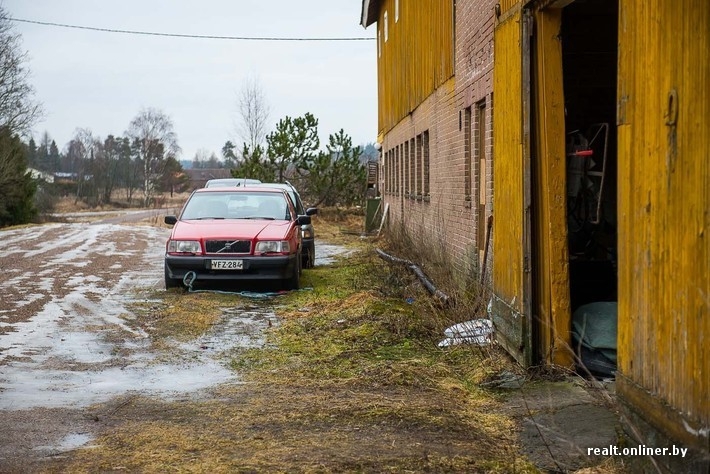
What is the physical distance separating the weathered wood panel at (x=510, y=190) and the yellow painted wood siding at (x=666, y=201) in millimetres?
2725

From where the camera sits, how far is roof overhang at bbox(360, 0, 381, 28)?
3281cm

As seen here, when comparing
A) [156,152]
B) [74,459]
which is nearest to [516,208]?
[74,459]

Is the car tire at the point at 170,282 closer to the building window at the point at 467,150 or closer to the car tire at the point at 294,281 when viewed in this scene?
the car tire at the point at 294,281

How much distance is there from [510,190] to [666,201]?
4.06 metres

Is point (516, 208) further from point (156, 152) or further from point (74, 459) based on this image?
point (156, 152)

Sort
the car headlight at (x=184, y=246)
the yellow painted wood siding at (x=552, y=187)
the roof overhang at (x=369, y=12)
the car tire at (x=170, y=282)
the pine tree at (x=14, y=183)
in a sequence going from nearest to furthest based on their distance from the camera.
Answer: the yellow painted wood siding at (x=552, y=187)
the car headlight at (x=184, y=246)
the car tire at (x=170, y=282)
the roof overhang at (x=369, y=12)
the pine tree at (x=14, y=183)

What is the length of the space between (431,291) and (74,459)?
7.78 m

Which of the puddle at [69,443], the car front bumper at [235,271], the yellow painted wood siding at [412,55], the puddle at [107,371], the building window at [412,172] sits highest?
the yellow painted wood siding at [412,55]

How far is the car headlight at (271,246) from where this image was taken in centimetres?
1536

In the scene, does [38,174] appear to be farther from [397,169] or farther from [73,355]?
[73,355]

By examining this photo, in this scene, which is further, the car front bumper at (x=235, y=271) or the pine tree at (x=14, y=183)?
the pine tree at (x=14, y=183)

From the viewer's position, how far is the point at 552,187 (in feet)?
26.3

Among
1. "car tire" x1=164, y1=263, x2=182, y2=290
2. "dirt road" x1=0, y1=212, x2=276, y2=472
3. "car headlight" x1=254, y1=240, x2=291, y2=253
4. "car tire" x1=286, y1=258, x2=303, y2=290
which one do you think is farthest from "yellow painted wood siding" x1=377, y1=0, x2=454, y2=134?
"dirt road" x1=0, y1=212, x2=276, y2=472

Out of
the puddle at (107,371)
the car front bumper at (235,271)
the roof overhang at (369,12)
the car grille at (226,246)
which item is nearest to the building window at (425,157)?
the car front bumper at (235,271)
